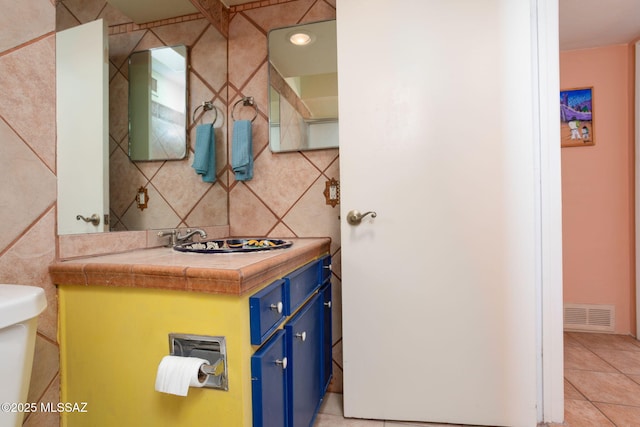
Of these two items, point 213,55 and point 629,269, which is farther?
point 629,269

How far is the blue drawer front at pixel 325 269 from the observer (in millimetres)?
1344

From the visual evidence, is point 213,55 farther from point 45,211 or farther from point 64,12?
point 45,211

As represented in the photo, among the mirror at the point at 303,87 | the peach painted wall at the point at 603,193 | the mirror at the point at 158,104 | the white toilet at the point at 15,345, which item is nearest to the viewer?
the white toilet at the point at 15,345

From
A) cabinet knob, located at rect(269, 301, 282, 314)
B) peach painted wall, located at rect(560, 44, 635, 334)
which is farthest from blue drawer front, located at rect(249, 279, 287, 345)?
peach painted wall, located at rect(560, 44, 635, 334)

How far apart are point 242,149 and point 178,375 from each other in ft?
3.92

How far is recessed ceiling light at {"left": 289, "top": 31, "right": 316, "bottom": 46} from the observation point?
5.36ft

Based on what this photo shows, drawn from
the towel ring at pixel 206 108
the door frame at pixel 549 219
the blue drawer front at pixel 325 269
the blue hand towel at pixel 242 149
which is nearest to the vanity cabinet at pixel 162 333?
the blue drawer front at pixel 325 269

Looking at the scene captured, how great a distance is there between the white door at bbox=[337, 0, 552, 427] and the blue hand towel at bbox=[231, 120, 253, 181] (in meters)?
0.55

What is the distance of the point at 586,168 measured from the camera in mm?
2375

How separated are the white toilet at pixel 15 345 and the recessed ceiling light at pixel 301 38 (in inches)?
61.4

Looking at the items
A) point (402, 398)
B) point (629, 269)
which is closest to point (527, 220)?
point (402, 398)

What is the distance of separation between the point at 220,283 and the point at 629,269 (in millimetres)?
3037

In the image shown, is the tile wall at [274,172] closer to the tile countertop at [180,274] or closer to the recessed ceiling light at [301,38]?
the recessed ceiling light at [301,38]

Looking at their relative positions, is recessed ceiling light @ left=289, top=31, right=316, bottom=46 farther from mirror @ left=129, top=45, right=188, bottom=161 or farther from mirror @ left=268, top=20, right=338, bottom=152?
Result: mirror @ left=129, top=45, right=188, bottom=161
